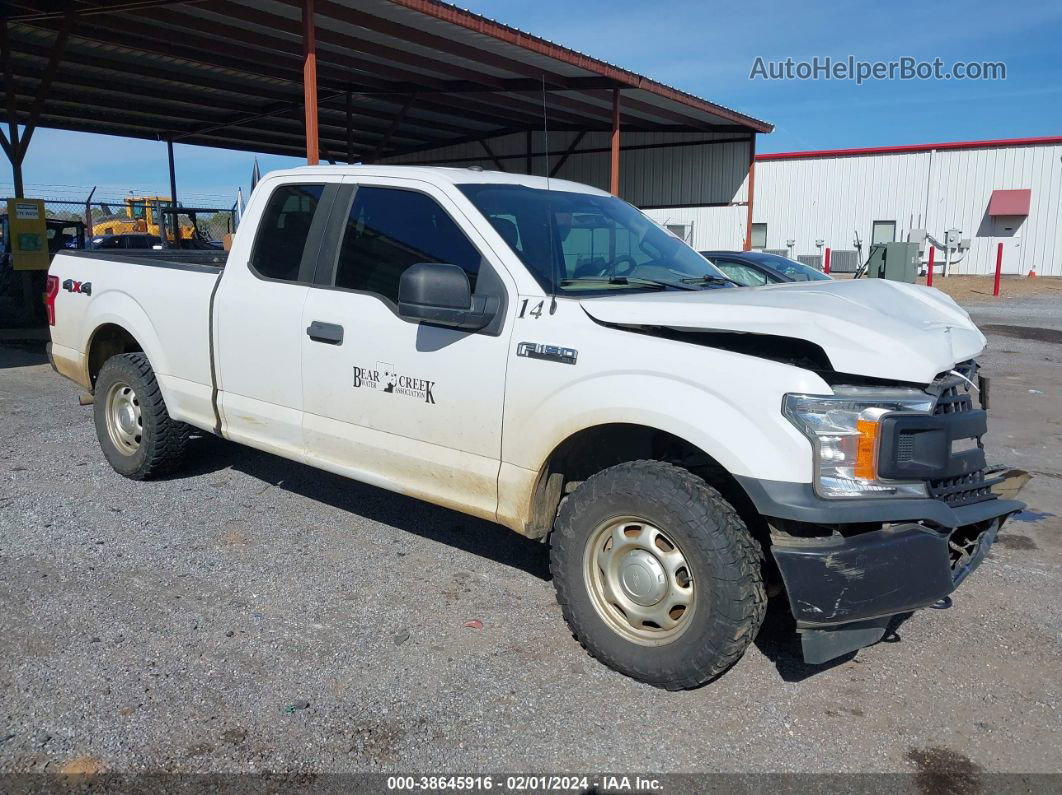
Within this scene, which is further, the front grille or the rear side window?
the rear side window

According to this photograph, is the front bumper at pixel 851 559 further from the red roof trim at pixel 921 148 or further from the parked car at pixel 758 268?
the red roof trim at pixel 921 148

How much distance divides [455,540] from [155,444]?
2132mm

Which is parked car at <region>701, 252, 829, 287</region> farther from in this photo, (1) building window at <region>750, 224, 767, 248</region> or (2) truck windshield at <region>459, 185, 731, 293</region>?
(1) building window at <region>750, 224, 767, 248</region>

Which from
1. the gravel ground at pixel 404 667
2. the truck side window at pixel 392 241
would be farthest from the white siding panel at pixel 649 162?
the truck side window at pixel 392 241

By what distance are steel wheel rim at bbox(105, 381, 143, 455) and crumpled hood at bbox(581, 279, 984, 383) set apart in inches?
143

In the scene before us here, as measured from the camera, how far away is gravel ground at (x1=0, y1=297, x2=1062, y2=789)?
2.91 m

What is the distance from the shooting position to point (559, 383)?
3.42 metres

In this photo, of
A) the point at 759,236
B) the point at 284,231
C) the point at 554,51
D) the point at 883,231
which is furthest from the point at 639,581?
the point at 759,236

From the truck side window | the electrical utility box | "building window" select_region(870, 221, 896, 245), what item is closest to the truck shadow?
the truck side window

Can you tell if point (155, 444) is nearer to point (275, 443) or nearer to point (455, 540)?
point (275, 443)

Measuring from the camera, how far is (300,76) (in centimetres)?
1638

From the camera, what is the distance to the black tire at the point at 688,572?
3.02 m

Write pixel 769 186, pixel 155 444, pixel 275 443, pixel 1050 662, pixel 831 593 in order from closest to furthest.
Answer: pixel 831 593 < pixel 1050 662 < pixel 275 443 < pixel 155 444 < pixel 769 186

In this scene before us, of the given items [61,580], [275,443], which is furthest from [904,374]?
[61,580]
